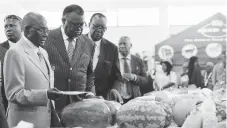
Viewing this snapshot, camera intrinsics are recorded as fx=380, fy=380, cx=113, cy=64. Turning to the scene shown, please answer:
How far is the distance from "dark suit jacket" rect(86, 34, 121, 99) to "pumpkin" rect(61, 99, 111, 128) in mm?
1578

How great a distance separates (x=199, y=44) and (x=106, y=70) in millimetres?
6516

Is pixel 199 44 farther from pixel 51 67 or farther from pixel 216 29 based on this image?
pixel 51 67

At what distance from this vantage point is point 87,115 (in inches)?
85.0

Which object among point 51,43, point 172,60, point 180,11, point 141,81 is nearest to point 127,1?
point 180,11

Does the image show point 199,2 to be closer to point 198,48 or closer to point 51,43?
point 198,48

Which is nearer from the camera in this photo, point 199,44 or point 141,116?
point 141,116

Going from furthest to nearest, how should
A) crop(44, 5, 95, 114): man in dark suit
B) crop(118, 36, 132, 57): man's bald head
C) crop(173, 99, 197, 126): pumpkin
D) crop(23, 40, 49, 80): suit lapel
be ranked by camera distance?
crop(118, 36, 132, 57): man's bald head → crop(44, 5, 95, 114): man in dark suit → crop(173, 99, 197, 126): pumpkin → crop(23, 40, 49, 80): suit lapel

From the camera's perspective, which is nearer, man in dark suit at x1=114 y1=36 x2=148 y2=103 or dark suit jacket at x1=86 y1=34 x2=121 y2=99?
dark suit jacket at x1=86 y1=34 x2=121 y2=99

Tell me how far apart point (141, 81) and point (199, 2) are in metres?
11.9

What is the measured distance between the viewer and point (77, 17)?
2721 millimetres

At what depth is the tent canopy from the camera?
972cm

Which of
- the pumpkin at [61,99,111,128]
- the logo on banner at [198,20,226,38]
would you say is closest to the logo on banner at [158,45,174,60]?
the logo on banner at [198,20,226,38]


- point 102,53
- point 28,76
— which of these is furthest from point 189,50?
point 28,76

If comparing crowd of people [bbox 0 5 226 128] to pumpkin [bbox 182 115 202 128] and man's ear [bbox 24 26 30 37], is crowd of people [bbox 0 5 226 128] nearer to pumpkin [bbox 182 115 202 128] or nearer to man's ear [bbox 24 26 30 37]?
man's ear [bbox 24 26 30 37]
